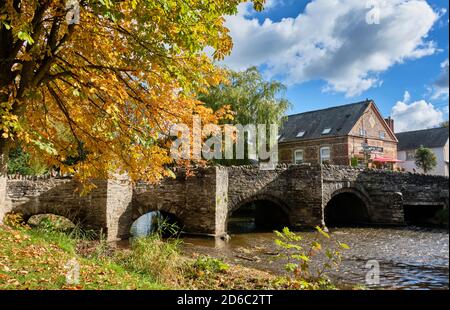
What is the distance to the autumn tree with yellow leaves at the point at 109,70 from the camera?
4949 mm

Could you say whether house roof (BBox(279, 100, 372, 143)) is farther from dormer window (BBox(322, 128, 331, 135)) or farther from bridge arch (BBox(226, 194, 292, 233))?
bridge arch (BBox(226, 194, 292, 233))

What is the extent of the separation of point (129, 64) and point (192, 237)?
366 inches

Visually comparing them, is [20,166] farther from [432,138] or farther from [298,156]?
[298,156]

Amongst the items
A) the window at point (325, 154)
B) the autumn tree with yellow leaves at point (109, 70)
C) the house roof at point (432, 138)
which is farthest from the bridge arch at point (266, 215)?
the window at point (325, 154)

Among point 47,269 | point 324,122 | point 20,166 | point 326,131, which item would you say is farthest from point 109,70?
point 324,122

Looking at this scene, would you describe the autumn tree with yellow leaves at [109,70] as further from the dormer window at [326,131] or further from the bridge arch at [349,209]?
the dormer window at [326,131]

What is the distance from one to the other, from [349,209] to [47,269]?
2006 cm

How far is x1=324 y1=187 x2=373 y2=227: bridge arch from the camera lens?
2002cm

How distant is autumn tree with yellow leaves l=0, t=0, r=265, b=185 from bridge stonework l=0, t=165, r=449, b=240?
12.7ft

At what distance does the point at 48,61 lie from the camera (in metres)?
5.32

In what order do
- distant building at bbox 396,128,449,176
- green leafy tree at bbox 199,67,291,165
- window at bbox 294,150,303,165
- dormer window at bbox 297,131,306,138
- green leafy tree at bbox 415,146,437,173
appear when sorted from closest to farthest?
distant building at bbox 396,128,449,176
green leafy tree at bbox 415,146,437,173
green leafy tree at bbox 199,67,291,165
window at bbox 294,150,303,165
dormer window at bbox 297,131,306,138

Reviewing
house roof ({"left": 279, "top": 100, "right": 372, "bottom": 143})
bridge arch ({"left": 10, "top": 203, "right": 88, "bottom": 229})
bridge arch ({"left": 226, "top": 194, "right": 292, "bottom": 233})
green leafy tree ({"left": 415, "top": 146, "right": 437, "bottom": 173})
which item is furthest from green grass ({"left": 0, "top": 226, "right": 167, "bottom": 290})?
house roof ({"left": 279, "top": 100, "right": 372, "bottom": 143})

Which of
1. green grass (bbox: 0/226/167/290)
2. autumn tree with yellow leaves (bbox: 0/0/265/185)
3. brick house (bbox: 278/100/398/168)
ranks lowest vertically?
green grass (bbox: 0/226/167/290)
